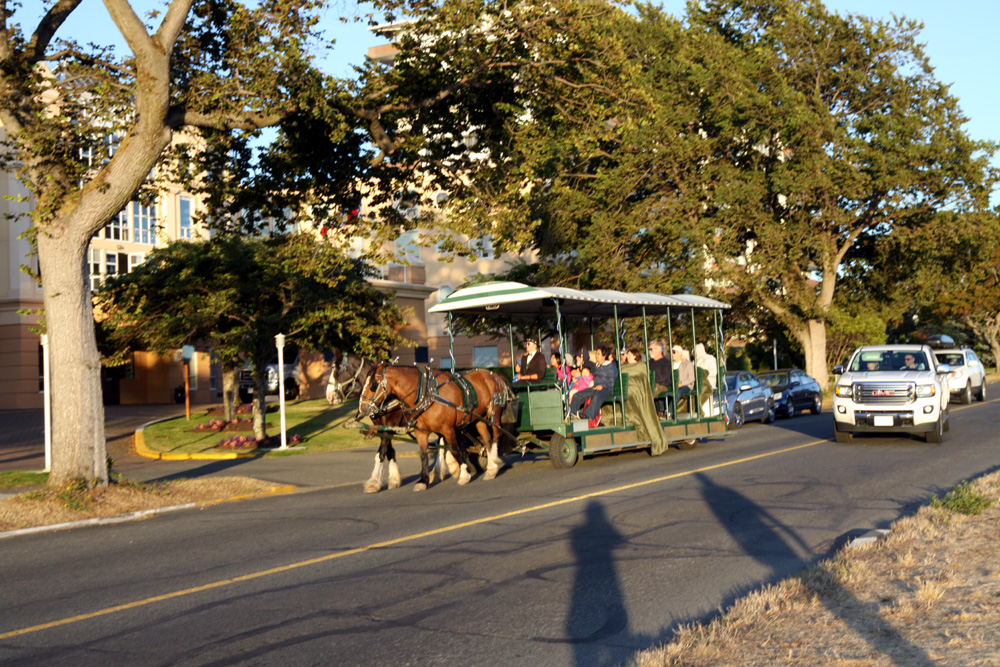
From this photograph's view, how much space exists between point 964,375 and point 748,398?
10008 millimetres

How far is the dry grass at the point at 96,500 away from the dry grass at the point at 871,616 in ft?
30.4

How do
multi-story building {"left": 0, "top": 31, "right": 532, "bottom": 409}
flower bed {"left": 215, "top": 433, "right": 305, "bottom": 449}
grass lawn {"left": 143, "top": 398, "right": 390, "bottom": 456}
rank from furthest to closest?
multi-story building {"left": 0, "top": 31, "right": 532, "bottom": 409}
grass lawn {"left": 143, "top": 398, "right": 390, "bottom": 456}
flower bed {"left": 215, "top": 433, "right": 305, "bottom": 449}

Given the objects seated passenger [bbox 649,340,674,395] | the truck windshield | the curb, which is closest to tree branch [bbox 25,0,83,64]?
the curb

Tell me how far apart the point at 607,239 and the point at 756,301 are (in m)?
8.23

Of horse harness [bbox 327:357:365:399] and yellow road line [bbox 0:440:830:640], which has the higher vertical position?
horse harness [bbox 327:357:365:399]

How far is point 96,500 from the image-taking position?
1302cm

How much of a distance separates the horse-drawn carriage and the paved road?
1098mm

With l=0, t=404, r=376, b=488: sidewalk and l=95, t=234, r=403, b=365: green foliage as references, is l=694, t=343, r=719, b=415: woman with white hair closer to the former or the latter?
l=0, t=404, r=376, b=488: sidewalk

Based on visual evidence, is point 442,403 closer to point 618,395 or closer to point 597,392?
point 597,392

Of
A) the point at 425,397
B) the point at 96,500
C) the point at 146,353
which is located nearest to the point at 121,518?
the point at 96,500

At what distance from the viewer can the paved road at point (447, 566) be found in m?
6.30

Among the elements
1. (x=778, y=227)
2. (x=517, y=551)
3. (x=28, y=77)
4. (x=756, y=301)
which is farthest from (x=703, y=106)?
(x=517, y=551)

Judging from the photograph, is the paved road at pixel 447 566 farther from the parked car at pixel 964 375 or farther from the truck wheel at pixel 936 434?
the parked car at pixel 964 375

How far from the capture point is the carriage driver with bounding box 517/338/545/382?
16.7 m
